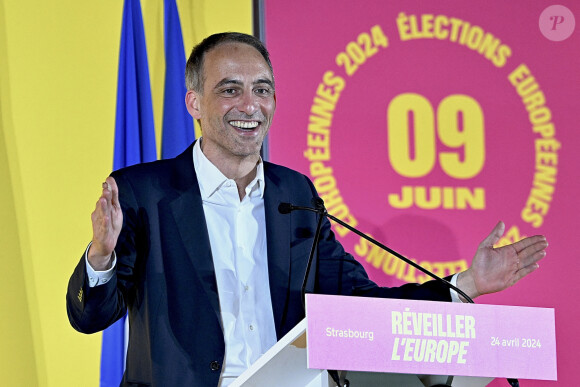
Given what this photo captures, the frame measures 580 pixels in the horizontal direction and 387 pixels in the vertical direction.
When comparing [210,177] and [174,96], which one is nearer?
[210,177]

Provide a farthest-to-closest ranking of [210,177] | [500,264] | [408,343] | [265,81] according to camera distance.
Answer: [265,81], [210,177], [500,264], [408,343]

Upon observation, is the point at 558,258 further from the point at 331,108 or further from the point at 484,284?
the point at 484,284

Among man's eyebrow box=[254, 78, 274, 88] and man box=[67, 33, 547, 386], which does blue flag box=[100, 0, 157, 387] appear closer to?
man box=[67, 33, 547, 386]

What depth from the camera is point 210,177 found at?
261 cm

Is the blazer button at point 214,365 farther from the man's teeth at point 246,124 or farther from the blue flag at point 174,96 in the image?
the blue flag at point 174,96

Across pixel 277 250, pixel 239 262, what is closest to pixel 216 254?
pixel 239 262

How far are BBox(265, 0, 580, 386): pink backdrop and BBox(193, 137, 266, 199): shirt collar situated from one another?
967 millimetres

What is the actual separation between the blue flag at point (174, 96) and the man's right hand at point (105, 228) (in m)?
1.25

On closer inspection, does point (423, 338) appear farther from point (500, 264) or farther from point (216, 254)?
point (216, 254)

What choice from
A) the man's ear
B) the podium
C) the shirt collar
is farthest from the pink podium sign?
the man's ear

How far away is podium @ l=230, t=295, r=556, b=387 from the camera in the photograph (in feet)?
5.38

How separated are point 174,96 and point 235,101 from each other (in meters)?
0.80

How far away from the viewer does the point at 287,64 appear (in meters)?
3.72

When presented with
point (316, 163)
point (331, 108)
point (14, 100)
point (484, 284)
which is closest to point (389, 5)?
point (331, 108)
